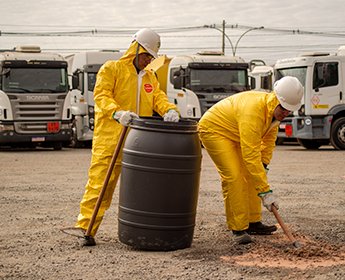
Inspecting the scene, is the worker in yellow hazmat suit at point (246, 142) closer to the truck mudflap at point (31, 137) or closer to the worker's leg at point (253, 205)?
the worker's leg at point (253, 205)

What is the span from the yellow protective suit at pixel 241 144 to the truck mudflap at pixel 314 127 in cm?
1024

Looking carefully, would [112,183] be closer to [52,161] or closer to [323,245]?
[323,245]

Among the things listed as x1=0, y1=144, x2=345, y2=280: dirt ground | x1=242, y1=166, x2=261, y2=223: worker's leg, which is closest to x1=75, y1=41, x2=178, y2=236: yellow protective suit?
x1=0, y1=144, x2=345, y2=280: dirt ground

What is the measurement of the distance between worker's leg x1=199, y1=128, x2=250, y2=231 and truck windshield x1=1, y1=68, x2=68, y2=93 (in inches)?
450

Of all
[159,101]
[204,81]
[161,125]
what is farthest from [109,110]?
[204,81]

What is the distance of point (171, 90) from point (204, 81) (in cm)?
126

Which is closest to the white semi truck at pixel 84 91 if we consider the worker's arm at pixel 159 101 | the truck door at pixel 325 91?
the truck door at pixel 325 91

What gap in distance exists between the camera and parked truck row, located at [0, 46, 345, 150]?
590 inches

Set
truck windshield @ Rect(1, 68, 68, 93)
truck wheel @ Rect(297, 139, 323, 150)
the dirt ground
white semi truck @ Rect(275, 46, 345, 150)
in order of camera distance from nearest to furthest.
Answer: the dirt ground
white semi truck @ Rect(275, 46, 345, 150)
truck windshield @ Rect(1, 68, 68, 93)
truck wheel @ Rect(297, 139, 323, 150)

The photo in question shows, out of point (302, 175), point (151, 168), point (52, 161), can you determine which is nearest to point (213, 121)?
point (151, 168)

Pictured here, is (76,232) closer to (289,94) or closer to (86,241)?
(86,241)

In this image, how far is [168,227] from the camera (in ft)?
14.3

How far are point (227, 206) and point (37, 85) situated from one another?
11.7 meters

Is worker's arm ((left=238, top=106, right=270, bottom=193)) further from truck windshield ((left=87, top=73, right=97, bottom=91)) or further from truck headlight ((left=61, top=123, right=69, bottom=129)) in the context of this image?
truck windshield ((left=87, top=73, right=97, bottom=91))
